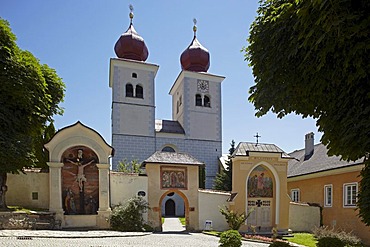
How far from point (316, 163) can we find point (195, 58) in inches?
828

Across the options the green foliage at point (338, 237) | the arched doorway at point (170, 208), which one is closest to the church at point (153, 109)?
the arched doorway at point (170, 208)

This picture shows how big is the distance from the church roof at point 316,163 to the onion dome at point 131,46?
2165 cm

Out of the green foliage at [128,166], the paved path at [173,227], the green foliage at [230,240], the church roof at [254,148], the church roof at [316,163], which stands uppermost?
the church roof at [254,148]

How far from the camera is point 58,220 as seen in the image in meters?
17.9

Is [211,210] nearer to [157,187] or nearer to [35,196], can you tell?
[157,187]

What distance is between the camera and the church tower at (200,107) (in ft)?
123

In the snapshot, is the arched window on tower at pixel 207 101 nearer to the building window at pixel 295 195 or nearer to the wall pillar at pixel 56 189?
the building window at pixel 295 195

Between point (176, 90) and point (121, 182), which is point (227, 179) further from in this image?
point (176, 90)

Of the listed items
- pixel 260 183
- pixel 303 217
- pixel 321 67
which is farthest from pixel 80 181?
pixel 303 217

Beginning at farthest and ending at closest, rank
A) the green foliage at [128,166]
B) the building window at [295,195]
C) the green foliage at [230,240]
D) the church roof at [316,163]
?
1. the green foliage at [128,166]
2. the building window at [295,195]
3. the church roof at [316,163]
4. the green foliage at [230,240]

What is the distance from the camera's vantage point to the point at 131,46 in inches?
1465

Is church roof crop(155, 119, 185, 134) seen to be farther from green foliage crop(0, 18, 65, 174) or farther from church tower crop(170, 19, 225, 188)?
green foliage crop(0, 18, 65, 174)

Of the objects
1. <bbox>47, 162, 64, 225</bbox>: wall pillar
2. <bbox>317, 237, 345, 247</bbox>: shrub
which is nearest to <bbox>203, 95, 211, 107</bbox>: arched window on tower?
<bbox>47, 162, 64, 225</bbox>: wall pillar

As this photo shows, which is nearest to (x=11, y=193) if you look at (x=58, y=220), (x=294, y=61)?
(x=58, y=220)
